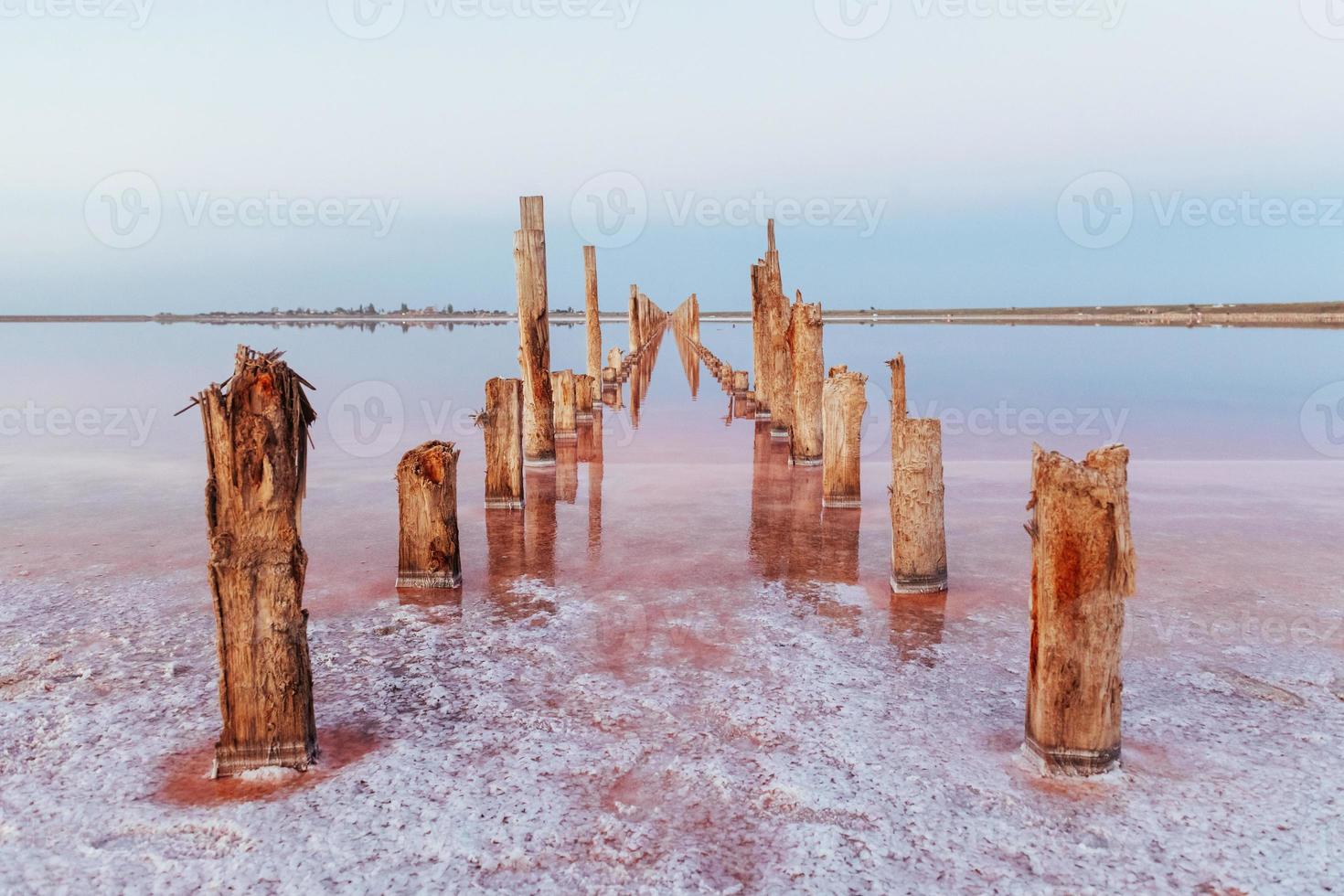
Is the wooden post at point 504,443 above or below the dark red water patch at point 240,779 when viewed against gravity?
above

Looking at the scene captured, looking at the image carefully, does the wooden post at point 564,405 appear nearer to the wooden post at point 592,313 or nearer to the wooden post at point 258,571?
the wooden post at point 592,313

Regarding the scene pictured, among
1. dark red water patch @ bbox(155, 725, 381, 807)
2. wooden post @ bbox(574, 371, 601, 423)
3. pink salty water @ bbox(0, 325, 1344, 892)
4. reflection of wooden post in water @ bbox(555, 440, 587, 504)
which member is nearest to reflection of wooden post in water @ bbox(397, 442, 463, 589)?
pink salty water @ bbox(0, 325, 1344, 892)

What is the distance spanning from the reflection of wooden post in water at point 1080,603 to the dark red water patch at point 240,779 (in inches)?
118

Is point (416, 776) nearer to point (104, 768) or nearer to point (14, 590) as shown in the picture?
point (104, 768)

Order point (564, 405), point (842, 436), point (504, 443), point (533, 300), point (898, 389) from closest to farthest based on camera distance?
point (898, 389), point (842, 436), point (504, 443), point (533, 300), point (564, 405)

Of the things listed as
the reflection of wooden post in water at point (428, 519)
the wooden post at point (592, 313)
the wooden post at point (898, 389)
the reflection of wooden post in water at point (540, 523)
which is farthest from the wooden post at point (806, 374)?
the wooden post at point (592, 313)

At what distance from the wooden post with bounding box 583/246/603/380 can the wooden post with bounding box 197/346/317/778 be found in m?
15.6

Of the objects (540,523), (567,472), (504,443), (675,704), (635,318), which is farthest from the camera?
(635,318)

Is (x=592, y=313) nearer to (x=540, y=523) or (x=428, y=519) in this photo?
(x=540, y=523)

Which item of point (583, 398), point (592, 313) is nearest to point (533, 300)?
point (583, 398)

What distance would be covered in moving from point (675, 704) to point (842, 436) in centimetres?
497

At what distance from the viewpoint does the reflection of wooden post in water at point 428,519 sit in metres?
6.56

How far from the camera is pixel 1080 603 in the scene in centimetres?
379

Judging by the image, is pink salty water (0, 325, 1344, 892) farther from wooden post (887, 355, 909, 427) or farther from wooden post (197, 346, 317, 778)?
wooden post (887, 355, 909, 427)
